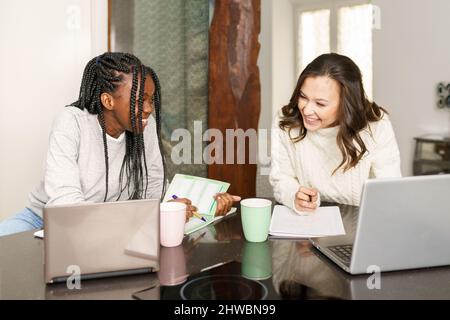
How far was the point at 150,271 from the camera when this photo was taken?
2.78ft

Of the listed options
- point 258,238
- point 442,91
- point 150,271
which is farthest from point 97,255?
point 442,91

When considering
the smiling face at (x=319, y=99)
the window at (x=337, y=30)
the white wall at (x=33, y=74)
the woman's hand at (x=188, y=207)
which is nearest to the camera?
the woman's hand at (x=188, y=207)

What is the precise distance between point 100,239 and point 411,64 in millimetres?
3978

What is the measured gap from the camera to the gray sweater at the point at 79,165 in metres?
1.23

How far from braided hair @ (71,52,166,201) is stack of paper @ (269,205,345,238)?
1.63 feet

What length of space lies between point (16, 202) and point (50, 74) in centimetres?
62

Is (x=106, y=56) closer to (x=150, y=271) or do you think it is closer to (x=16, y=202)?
(x=150, y=271)

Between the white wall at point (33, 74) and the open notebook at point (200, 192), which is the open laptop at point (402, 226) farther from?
the white wall at point (33, 74)

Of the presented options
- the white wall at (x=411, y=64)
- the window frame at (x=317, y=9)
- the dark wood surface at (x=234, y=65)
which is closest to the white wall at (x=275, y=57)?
the window frame at (x=317, y=9)

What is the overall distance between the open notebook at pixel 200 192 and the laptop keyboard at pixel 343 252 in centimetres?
38

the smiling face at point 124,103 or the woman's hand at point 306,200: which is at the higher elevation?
the smiling face at point 124,103

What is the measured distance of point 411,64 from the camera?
4.12m

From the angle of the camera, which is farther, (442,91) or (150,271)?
(442,91)
